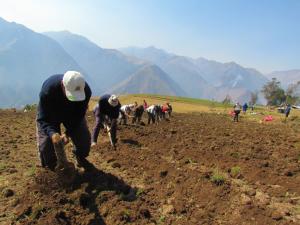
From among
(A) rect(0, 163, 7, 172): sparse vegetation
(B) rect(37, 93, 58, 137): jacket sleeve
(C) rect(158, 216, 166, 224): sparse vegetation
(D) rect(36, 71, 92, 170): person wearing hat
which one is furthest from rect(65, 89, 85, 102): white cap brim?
(A) rect(0, 163, 7, 172): sparse vegetation

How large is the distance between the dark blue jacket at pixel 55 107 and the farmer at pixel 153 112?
1160cm

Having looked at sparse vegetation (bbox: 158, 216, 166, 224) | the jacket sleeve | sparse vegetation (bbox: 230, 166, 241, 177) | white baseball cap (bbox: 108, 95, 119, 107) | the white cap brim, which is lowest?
sparse vegetation (bbox: 158, 216, 166, 224)

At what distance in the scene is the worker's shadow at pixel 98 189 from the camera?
5.62 m

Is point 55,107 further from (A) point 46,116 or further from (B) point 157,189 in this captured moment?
(B) point 157,189

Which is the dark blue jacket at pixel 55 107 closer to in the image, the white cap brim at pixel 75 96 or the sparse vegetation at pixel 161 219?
the white cap brim at pixel 75 96

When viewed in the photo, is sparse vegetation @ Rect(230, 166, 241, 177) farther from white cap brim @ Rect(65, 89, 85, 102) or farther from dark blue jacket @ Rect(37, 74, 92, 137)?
white cap brim @ Rect(65, 89, 85, 102)

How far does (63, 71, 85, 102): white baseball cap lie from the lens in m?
5.57

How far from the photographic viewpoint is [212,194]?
6086mm

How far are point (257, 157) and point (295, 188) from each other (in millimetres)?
2742

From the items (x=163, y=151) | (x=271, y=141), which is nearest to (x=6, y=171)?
(x=163, y=151)

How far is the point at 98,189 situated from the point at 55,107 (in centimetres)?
155

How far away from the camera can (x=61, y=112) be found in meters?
6.23

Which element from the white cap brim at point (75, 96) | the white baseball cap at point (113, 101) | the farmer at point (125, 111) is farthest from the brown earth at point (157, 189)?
the farmer at point (125, 111)

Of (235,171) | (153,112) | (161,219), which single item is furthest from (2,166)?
(153,112)
